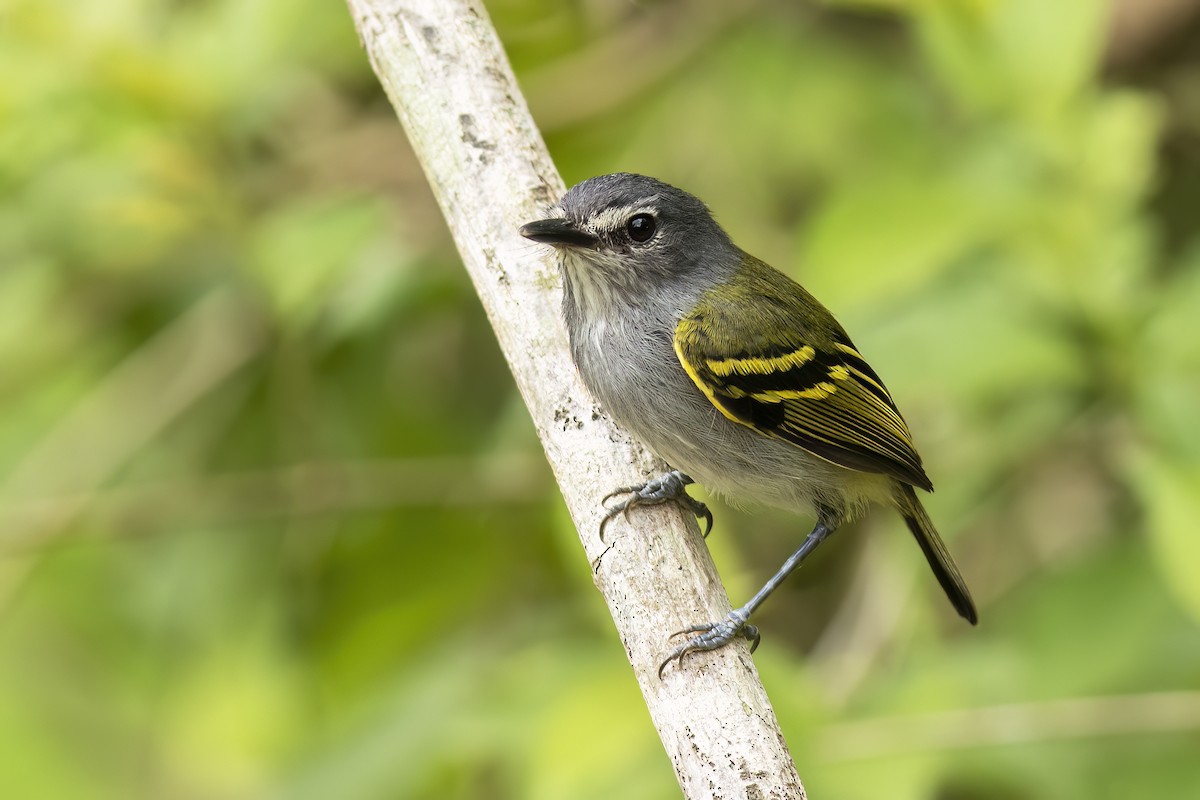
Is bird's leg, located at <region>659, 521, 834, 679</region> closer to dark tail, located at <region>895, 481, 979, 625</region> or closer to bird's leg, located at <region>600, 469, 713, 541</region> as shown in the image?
bird's leg, located at <region>600, 469, 713, 541</region>

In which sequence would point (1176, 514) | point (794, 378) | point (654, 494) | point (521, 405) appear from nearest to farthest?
point (654, 494) < point (1176, 514) < point (794, 378) < point (521, 405)

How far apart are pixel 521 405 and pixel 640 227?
0.78 m

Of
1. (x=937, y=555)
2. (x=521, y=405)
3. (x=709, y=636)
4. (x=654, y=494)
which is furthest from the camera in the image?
(x=521, y=405)

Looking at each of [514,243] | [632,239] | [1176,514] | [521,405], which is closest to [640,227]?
[632,239]

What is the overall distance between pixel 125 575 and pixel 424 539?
1.00 meters

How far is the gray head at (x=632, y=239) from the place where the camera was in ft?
9.04

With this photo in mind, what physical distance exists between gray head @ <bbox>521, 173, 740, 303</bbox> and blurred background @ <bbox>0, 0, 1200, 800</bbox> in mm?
276

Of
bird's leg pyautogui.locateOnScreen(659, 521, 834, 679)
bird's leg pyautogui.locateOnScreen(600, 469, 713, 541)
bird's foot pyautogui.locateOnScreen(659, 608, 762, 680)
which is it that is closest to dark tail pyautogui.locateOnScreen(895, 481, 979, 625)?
bird's leg pyautogui.locateOnScreen(659, 521, 834, 679)

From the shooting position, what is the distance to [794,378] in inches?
117

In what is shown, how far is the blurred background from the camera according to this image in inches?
117

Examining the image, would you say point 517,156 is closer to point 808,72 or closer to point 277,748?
point 277,748

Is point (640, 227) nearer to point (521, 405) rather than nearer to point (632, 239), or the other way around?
point (632, 239)

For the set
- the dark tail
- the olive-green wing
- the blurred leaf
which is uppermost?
the olive-green wing

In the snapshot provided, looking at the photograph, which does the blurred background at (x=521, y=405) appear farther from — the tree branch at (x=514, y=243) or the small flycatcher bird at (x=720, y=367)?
the tree branch at (x=514, y=243)
